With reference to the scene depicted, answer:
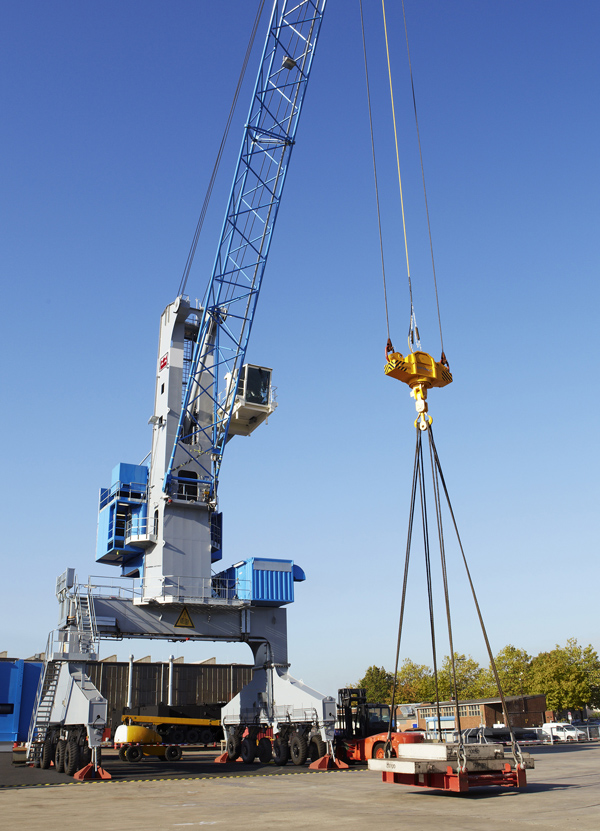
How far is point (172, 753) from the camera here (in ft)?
89.6

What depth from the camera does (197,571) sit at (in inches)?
1090

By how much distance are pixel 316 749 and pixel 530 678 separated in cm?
4719

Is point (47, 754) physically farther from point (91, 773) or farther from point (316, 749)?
point (316, 749)

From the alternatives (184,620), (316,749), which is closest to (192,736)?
(184,620)

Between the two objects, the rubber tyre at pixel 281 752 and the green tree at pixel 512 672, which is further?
the green tree at pixel 512 672

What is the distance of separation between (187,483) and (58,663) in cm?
853

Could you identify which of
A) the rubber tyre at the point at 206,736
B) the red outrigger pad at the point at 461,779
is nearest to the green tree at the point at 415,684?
the rubber tyre at the point at 206,736

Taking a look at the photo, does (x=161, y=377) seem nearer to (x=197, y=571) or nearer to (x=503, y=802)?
(x=197, y=571)

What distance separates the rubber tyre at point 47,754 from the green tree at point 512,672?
4830 cm

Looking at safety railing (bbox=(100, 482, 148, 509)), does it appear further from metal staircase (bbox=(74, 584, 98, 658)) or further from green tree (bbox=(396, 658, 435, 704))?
green tree (bbox=(396, 658, 435, 704))

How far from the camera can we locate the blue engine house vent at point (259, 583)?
28312 millimetres

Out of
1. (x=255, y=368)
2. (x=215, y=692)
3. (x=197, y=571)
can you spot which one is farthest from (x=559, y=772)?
(x=215, y=692)

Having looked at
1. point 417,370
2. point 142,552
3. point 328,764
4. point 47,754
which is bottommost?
point 328,764

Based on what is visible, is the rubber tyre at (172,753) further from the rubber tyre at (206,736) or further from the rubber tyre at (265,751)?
the rubber tyre at (265,751)
